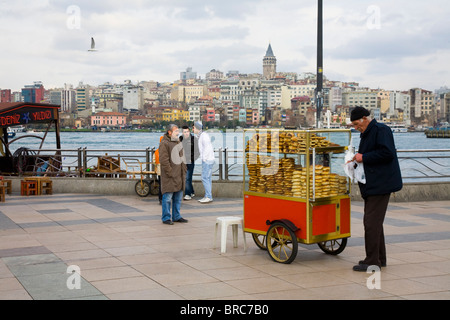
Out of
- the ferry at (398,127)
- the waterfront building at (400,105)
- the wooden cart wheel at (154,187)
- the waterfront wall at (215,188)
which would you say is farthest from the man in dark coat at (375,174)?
the waterfront building at (400,105)

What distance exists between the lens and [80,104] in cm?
15812

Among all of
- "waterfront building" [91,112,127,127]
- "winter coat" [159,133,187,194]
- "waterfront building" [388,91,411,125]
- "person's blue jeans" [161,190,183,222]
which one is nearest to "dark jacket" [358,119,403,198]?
"winter coat" [159,133,187,194]

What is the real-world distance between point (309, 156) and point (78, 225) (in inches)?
199

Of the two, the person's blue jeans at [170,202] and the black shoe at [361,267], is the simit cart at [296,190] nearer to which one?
the black shoe at [361,267]

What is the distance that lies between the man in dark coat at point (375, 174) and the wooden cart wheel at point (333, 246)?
2.79ft

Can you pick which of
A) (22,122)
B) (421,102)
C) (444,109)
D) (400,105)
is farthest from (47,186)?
(444,109)

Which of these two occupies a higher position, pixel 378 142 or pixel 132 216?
pixel 378 142

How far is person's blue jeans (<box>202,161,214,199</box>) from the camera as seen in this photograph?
13.9 meters

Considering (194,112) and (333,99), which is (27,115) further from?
(194,112)

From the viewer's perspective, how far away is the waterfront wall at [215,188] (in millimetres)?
14406

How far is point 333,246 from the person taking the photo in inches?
332

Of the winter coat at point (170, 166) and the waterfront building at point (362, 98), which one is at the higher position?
the waterfront building at point (362, 98)

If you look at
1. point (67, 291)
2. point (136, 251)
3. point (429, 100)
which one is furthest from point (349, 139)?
point (429, 100)
